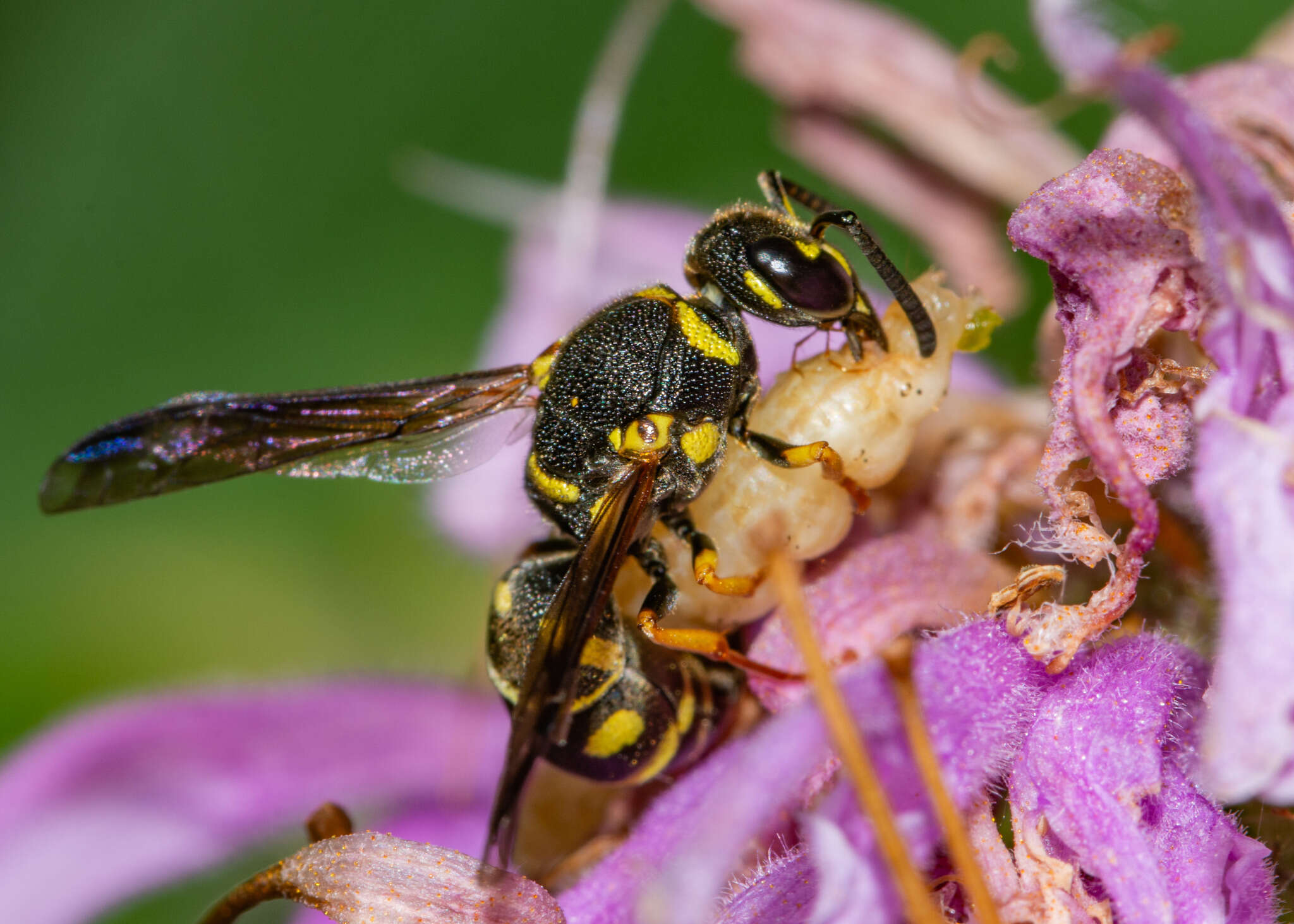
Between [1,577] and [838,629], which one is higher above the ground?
[838,629]

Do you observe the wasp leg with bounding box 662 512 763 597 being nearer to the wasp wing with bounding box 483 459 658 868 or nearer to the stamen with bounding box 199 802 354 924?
the wasp wing with bounding box 483 459 658 868

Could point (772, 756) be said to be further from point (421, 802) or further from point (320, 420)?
point (421, 802)

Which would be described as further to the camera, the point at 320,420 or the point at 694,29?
the point at 694,29

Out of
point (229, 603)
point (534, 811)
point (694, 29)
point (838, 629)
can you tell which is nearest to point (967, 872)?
point (838, 629)

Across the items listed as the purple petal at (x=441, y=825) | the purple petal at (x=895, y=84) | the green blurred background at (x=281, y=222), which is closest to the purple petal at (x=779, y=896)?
the purple petal at (x=441, y=825)

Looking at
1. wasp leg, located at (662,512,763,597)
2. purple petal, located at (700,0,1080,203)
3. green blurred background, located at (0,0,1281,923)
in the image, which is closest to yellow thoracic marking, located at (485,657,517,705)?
wasp leg, located at (662,512,763,597)

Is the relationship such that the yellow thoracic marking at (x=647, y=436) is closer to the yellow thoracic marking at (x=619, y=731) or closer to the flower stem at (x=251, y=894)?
the yellow thoracic marking at (x=619, y=731)

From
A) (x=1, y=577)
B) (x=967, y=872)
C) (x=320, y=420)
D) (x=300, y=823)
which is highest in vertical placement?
(x=320, y=420)

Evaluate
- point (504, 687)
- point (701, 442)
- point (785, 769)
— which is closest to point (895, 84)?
point (701, 442)
